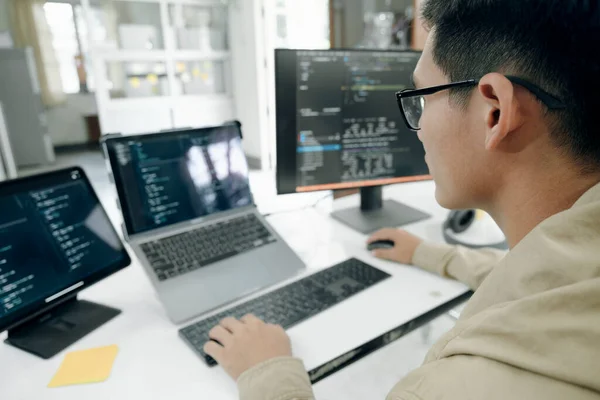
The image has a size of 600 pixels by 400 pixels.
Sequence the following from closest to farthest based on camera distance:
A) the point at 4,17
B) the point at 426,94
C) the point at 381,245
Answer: the point at 426,94, the point at 381,245, the point at 4,17

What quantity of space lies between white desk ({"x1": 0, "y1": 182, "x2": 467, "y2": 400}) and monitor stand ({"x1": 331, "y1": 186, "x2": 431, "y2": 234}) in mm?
138

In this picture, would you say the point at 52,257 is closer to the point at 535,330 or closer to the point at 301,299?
the point at 301,299

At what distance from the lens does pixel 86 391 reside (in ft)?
2.20

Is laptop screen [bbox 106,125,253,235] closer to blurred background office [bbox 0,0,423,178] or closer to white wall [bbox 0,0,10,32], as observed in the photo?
blurred background office [bbox 0,0,423,178]

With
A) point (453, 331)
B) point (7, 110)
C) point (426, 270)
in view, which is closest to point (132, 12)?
point (7, 110)

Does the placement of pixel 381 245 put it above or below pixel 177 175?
below

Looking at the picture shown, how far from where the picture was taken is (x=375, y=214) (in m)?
1.35

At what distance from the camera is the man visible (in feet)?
1.24

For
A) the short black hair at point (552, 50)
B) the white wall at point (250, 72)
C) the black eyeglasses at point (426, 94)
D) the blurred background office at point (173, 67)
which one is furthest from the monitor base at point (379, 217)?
the white wall at point (250, 72)

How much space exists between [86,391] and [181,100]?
4.35 metres

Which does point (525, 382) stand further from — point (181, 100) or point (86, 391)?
point (181, 100)

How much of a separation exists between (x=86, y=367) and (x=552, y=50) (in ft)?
2.74

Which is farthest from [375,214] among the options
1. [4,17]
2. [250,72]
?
[4,17]

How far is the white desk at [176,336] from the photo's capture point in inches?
26.4
